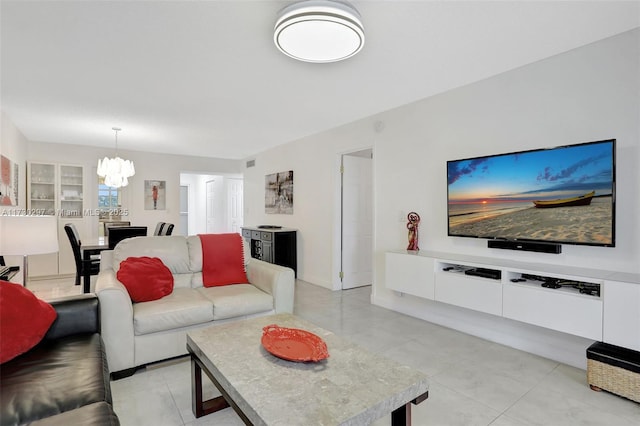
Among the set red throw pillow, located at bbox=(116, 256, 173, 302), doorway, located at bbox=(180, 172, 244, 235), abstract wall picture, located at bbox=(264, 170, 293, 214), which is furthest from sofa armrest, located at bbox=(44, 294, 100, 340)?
doorway, located at bbox=(180, 172, 244, 235)

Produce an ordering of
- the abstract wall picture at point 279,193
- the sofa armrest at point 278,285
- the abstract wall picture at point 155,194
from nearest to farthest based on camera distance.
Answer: the sofa armrest at point 278,285 → the abstract wall picture at point 279,193 → the abstract wall picture at point 155,194

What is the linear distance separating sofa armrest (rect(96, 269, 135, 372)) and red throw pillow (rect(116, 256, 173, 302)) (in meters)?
0.23

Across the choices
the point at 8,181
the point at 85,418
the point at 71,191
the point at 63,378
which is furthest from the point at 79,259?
the point at 85,418

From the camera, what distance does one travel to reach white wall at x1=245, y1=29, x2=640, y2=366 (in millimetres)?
2332

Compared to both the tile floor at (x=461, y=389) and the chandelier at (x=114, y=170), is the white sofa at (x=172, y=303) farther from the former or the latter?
the chandelier at (x=114, y=170)

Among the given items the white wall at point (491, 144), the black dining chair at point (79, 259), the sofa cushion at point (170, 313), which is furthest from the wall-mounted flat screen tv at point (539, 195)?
the black dining chair at point (79, 259)

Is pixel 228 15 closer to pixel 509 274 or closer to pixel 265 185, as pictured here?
pixel 509 274

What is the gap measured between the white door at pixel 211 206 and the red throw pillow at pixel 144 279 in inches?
267

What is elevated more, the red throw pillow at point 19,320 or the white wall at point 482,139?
the white wall at point 482,139

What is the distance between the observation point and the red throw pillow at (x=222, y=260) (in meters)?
3.25

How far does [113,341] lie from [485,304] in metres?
2.82

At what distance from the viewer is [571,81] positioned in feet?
8.43

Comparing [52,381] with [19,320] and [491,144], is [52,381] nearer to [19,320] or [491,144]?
[19,320]

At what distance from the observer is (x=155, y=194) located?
23.5ft
